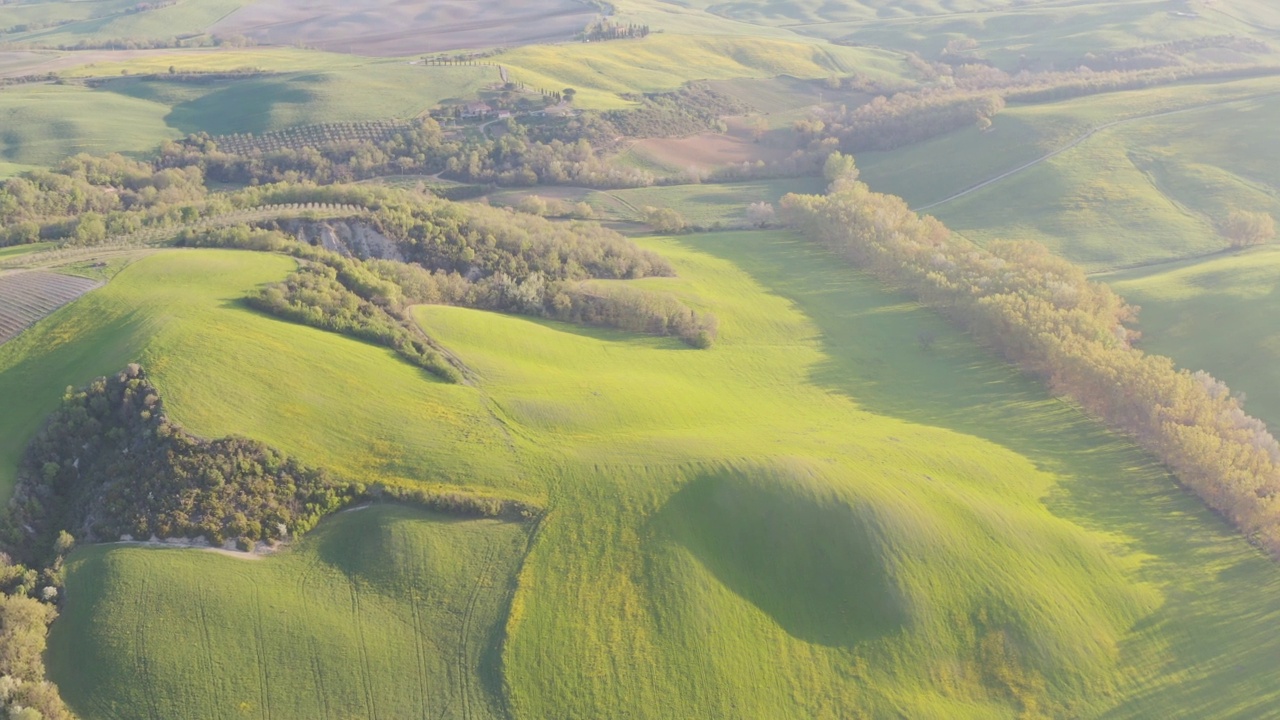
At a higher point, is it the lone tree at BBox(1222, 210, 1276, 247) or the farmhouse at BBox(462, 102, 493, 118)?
the farmhouse at BBox(462, 102, 493, 118)

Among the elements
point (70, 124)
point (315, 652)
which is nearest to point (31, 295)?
point (315, 652)

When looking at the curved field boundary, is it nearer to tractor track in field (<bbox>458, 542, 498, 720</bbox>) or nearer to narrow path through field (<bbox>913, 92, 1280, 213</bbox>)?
tractor track in field (<bbox>458, 542, 498, 720</bbox>)

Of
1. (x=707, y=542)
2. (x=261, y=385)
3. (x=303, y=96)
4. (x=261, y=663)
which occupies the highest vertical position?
(x=303, y=96)

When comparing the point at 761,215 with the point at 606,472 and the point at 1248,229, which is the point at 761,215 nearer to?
the point at 1248,229

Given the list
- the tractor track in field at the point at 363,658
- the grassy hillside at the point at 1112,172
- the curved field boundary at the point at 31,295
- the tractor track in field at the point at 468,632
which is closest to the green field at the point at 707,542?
the tractor track in field at the point at 363,658

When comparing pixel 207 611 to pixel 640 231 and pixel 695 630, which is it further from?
pixel 640 231

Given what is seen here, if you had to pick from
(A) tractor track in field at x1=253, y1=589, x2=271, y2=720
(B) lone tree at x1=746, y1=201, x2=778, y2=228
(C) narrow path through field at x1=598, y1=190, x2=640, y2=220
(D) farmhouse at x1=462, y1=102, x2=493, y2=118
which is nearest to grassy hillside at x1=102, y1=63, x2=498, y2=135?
(D) farmhouse at x1=462, y1=102, x2=493, y2=118

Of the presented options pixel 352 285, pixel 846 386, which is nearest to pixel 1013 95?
pixel 846 386
